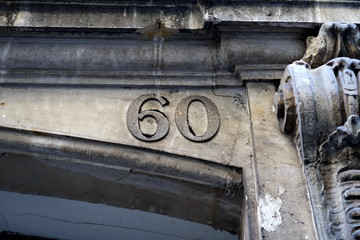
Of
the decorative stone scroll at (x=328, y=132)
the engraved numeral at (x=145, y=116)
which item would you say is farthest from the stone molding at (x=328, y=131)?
the engraved numeral at (x=145, y=116)

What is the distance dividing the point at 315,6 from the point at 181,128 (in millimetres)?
878

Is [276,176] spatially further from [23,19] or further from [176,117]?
[23,19]

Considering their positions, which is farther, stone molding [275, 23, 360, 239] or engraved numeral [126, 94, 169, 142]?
engraved numeral [126, 94, 169, 142]

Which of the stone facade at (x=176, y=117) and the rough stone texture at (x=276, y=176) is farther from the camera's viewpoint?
the stone facade at (x=176, y=117)

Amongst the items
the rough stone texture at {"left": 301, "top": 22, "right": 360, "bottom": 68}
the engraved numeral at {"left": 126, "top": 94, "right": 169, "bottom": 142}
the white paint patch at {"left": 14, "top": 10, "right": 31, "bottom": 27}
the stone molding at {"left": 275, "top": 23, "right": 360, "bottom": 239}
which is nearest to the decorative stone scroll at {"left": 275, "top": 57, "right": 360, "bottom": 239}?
the stone molding at {"left": 275, "top": 23, "right": 360, "bottom": 239}

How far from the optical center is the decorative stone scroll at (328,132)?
230cm

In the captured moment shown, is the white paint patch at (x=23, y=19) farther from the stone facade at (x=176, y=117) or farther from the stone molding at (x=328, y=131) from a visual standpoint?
the stone molding at (x=328, y=131)

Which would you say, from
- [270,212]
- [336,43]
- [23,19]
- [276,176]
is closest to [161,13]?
[23,19]

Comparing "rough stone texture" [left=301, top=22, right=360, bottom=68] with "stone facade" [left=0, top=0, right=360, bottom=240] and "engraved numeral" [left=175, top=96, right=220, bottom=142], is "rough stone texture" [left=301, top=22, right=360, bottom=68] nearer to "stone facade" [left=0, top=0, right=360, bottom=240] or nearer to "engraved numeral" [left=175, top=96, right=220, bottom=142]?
"stone facade" [left=0, top=0, right=360, bottom=240]

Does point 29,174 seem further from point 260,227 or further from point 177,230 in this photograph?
point 260,227

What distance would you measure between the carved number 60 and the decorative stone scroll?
292 mm

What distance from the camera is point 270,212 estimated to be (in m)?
2.38

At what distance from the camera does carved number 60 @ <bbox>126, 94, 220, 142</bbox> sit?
2.65 metres

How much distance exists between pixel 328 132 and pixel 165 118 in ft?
2.25
